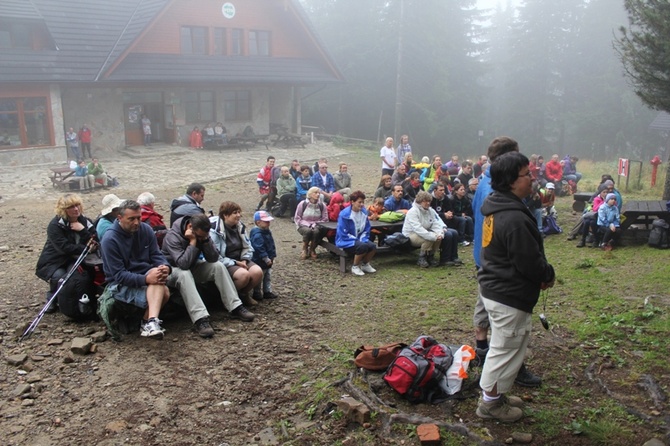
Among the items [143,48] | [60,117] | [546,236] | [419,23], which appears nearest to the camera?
[546,236]

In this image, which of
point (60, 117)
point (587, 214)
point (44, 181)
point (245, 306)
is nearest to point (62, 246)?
point (245, 306)

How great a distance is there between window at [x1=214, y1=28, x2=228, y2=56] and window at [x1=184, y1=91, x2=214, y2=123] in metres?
1.94

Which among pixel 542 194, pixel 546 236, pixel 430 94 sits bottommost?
pixel 546 236

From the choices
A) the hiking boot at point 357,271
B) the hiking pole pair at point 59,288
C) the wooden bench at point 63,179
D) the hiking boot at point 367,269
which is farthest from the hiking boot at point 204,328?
the wooden bench at point 63,179

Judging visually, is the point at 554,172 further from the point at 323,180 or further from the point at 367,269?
the point at 367,269

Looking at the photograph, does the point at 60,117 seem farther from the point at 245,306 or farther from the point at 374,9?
the point at 374,9

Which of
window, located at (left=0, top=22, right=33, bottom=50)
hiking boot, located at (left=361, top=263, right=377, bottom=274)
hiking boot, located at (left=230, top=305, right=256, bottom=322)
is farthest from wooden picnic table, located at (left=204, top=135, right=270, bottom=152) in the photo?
hiking boot, located at (left=230, top=305, right=256, bottom=322)

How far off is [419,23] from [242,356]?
36.7 meters

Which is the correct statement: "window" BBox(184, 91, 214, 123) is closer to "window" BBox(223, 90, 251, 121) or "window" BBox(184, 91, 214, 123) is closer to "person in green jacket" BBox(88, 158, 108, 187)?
"window" BBox(223, 90, 251, 121)

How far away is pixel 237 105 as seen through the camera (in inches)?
1126

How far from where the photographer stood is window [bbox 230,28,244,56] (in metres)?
27.9

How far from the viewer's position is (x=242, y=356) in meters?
5.60

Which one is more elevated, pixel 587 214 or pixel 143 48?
pixel 143 48

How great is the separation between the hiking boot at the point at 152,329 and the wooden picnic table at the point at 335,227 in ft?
12.4
